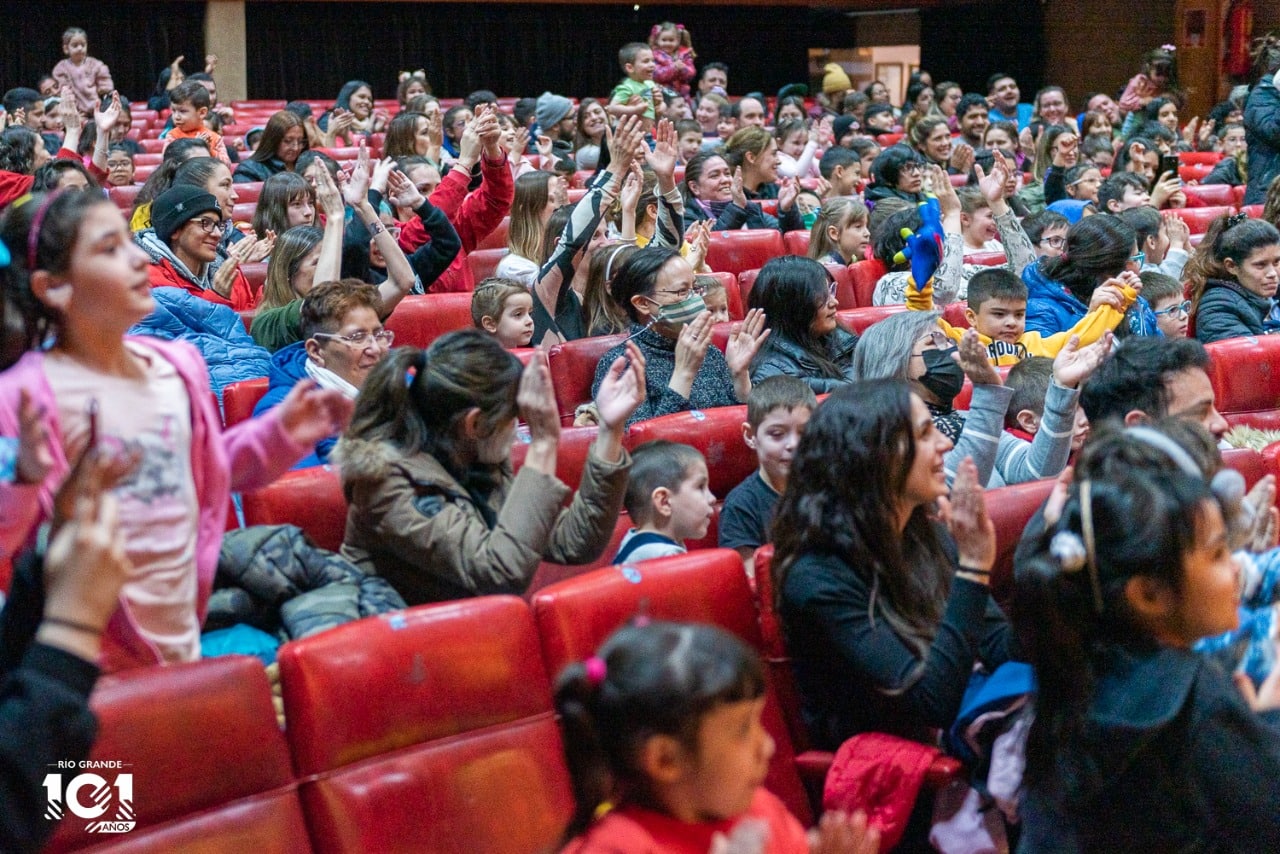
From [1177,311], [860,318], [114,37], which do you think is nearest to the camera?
[860,318]

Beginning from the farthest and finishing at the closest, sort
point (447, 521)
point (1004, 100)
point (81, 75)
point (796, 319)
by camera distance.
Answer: point (1004, 100) → point (81, 75) → point (796, 319) → point (447, 521)

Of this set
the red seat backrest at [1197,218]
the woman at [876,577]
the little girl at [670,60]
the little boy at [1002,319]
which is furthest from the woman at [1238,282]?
the little girl at [670,60]

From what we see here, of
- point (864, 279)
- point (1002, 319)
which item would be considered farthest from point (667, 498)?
point (864, 279)

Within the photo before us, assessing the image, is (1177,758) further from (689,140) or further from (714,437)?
(689,140)

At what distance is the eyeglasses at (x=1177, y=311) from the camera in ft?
14.8

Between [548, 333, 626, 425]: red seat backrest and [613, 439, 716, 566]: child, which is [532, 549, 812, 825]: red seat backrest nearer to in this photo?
[613, 439, 716, 566]: child

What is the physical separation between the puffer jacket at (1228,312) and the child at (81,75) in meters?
7.60

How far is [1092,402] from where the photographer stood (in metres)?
2.77

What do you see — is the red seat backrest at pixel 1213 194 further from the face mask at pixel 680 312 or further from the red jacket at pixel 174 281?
the red jacket at pixel 174 281

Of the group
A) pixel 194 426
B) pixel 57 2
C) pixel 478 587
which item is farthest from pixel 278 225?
pixel 57 2

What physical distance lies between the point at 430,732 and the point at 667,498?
87cm

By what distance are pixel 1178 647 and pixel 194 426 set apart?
122cm

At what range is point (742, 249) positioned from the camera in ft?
19.3

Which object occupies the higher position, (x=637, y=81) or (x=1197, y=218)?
(x=637, y=81)
